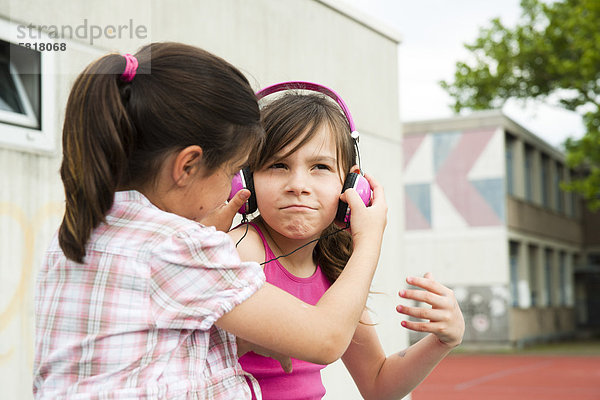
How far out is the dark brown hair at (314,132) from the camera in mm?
1836

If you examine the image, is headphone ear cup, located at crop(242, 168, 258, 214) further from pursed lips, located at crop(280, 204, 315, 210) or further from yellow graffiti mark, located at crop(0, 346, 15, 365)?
yellow graffiti mark, located at crop(0, 346, 15, 365)

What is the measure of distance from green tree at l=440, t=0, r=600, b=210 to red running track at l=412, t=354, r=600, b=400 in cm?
537

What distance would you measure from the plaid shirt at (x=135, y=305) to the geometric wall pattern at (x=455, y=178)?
22407 millimetres

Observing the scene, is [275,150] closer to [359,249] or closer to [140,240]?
[359,249]

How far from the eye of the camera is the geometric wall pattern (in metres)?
23.0

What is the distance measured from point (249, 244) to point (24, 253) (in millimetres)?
1542

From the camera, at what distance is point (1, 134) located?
2887mm

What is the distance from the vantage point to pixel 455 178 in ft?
76.1

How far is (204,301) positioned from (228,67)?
0.46 metres

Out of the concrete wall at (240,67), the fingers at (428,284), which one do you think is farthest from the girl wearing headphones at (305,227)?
the concrete wall at (240,67)

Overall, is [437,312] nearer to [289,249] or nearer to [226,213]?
[289,249]

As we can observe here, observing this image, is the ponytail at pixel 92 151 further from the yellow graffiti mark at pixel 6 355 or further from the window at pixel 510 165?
the window at pixel 510 165

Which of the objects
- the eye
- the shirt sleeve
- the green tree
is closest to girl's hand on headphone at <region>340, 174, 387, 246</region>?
the eye

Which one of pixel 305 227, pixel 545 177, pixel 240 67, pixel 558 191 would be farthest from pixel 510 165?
pixel 305 227
